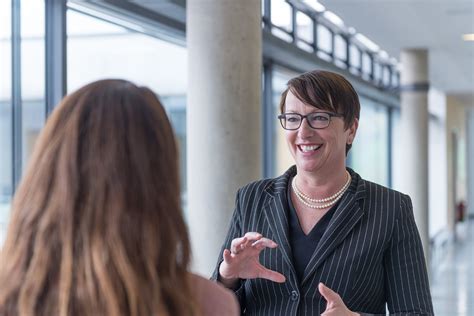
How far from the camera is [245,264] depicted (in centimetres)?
196

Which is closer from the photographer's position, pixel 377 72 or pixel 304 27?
pixel 304 27

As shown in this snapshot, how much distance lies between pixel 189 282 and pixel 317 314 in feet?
3.06

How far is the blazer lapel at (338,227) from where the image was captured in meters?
2.02

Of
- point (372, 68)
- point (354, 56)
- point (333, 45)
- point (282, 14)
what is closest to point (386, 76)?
point (372, 68)

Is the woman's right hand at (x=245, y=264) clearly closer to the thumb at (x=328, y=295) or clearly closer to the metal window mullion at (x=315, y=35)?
the thumb at (x=328, y=295)

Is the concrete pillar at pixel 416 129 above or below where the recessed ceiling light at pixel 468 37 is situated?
below

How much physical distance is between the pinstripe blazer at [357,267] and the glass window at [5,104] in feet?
8.76

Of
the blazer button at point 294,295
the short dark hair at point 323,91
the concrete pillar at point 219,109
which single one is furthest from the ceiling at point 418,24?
the blazer button at point 294,295

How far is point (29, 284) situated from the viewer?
3.62 feet

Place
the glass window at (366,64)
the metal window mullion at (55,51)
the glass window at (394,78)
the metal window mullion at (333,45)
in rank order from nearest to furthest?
1. the metal window mullion at (55,51)
2. the metal window mullion at (333,45)
3. the glass window at (366,64)
4. the glass window at (394,78)

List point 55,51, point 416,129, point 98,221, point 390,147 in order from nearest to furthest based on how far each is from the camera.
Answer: point 98,221, point 55,51, point 416,129, point 390,147

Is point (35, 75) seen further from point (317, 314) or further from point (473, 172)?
point (473, 172)

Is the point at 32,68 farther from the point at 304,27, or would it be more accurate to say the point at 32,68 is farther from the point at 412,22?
the point at 412,22

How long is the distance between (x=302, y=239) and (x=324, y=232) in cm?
7
